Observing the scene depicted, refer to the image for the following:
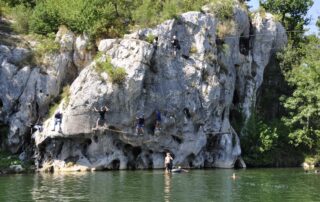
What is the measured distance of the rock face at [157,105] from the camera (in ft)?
141

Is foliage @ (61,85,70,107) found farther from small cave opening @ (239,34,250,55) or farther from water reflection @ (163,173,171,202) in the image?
small cave opening @ (239,34,250,55)

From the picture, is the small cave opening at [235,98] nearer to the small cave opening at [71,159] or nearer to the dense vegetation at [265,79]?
the dense vegetation at [265,79]

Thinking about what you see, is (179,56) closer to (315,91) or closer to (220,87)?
(220,87)

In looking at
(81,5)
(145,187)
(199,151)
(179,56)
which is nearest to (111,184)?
(145,187)

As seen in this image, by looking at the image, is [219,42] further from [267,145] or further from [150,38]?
[267,145]

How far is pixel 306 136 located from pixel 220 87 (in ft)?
38.2

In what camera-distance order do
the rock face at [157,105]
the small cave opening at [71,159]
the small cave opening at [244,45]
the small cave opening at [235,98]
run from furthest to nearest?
the small cave opening at [244,45]
the small cave opening at [235,98]
the rock face at [157,105]
the small cave opening at [71,159]

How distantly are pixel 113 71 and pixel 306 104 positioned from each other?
22947 millimetres

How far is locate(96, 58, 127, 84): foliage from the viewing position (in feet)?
143

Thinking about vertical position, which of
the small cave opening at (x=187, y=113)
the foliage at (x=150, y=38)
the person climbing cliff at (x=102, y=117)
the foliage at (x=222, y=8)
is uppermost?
the foliage at (x=222, y=8)

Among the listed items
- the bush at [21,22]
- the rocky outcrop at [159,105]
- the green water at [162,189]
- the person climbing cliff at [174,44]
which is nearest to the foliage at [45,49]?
the bush at [21,22]

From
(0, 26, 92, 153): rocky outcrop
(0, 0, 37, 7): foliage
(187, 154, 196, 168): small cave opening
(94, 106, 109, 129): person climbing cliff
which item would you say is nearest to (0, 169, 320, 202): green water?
(94, 106, 109, 129): person climbing cliff

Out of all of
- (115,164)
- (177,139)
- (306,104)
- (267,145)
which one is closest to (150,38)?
(177,139)

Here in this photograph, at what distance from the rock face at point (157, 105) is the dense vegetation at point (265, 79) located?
1587 millimetres
